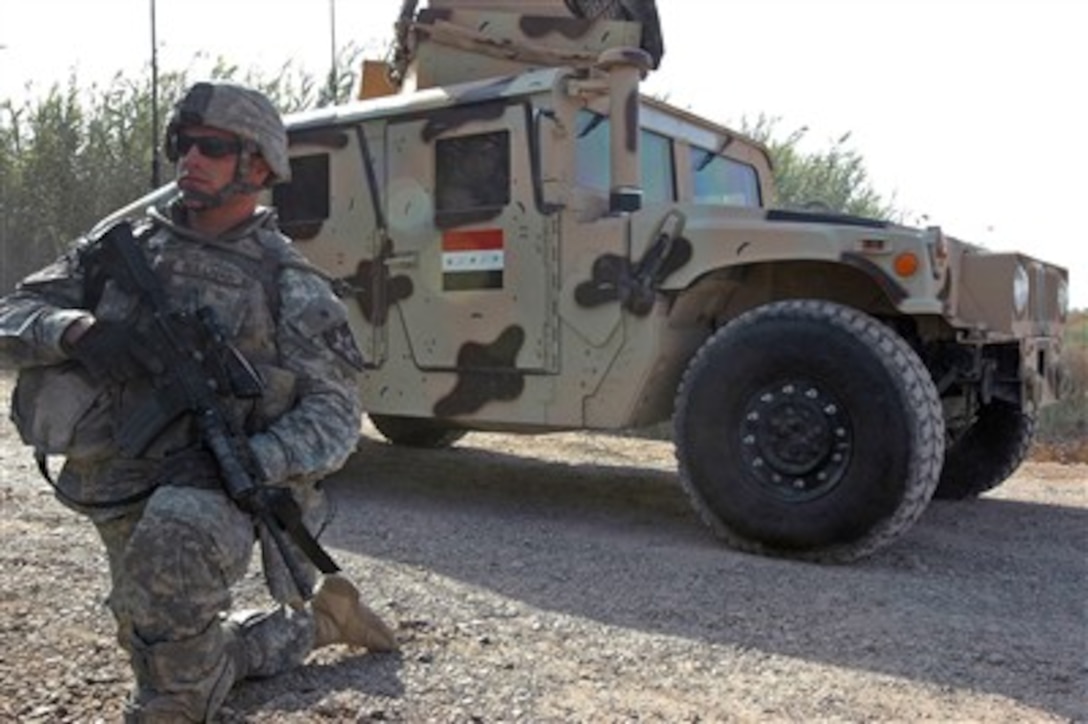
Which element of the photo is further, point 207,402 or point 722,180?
point 722,180

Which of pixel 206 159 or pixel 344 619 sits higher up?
pixel 206 159

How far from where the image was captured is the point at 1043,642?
9.63 feet

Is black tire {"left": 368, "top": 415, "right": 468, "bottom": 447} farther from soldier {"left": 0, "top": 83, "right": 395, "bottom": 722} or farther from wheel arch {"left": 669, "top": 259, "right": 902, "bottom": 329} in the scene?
soldier {"left": 0, "top": 83, "right": 395, "bottom": 722}

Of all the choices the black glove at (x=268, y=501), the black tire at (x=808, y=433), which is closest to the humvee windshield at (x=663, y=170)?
the black tire at (x=808, y=433)

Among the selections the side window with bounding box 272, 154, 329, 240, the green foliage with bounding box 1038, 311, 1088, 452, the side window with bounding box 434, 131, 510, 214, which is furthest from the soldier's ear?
the green foliage with bounding box 1038, 311, 1088, 452

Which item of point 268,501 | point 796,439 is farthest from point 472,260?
point 268,501

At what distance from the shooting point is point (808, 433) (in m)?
3.77

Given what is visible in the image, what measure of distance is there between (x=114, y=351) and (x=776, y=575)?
2.21 metres

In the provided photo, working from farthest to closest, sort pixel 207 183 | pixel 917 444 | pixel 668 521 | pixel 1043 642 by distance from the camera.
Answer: pixel 668 521, pixel 917 444, pixel 1043 642, pixel 207 183

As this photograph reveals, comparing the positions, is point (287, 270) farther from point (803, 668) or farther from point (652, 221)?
point (652, 221)

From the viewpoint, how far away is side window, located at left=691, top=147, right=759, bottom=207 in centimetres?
530

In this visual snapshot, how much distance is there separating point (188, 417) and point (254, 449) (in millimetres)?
170

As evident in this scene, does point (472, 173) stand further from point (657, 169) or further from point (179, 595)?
point (179, 595)

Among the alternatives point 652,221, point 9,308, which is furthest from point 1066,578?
point 9,308
